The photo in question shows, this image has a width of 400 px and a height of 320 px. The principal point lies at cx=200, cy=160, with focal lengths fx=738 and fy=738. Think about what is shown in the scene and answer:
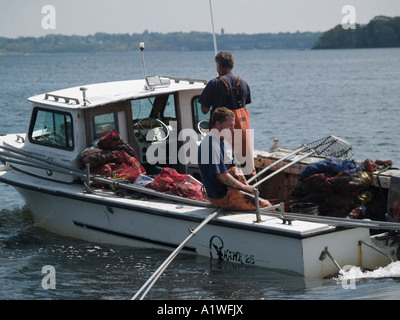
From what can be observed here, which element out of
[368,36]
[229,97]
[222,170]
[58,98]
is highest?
[368,36]

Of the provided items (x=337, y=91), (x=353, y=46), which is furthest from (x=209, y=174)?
(x=353, y=46)

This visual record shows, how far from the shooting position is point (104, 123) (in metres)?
11.1

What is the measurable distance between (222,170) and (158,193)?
4.28ft

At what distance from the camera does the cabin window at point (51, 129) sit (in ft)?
36.0

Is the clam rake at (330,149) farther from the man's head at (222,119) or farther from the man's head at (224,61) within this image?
the man's head at (222,119)

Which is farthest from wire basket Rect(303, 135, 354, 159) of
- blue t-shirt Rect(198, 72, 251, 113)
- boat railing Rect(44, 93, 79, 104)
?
boat railing Rect(44, 93, 79, 104)

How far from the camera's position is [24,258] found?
1077 cm

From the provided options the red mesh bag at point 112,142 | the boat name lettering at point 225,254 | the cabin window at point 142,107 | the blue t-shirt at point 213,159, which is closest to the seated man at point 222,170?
the blue t-shirt at point 213,159

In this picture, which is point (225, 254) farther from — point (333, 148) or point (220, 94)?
point (333, 148)

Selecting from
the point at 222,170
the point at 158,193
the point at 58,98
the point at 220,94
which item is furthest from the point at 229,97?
the point at 58,98

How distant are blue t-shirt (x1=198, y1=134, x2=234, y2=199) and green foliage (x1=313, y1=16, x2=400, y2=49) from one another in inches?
4070

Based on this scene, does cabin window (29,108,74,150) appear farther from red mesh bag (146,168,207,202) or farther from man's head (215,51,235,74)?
man's head (215,51,235,74)

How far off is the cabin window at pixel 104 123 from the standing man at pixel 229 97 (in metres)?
1.76
